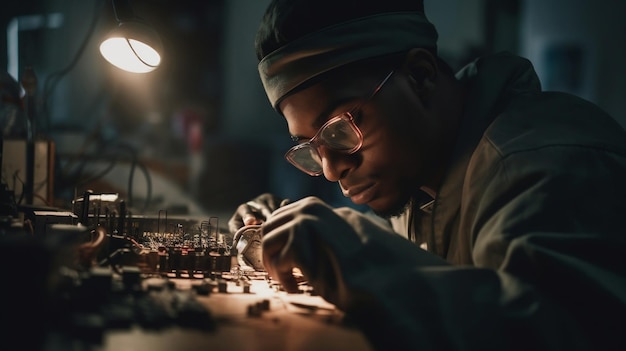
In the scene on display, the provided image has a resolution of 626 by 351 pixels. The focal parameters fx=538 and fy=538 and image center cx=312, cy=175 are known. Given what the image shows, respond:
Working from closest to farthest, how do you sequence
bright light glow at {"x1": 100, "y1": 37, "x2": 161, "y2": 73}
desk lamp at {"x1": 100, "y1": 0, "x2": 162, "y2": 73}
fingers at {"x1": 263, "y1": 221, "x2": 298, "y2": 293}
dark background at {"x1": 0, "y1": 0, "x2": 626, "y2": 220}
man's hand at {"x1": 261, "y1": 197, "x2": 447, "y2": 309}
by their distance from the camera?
man's hand at {"x1": 261, "y1": 197, "x2": 447, "y2": 309} → fingers at {"x1": 263, "y1": 221, "x2": 298, "y2": 293} → desk lamp at {"x1": 100, "y1": 0, "x2": 162, "y2": 73} → bright light glow at {"x1": 100, "y1": 37, "x2": 161, "y2": 73} → dark background at {"x1": 0, "y1": 0, "x2": 626, "y2": 220}

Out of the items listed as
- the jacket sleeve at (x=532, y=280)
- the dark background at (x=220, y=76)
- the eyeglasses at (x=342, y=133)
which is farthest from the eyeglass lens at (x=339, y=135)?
the dark background at (x=220, y=76)

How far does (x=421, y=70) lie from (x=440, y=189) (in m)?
0.38

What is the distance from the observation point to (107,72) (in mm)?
4785

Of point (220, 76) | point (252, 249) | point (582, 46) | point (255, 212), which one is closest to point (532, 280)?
point (252, 249)

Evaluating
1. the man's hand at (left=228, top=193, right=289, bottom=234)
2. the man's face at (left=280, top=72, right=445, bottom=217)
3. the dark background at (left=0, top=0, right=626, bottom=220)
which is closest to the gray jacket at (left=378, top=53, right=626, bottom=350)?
the man's face at (left=280, top=72, right=445, bottom=217)

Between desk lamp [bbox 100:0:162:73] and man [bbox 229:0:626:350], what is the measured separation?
0.56m

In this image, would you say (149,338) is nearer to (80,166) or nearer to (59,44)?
(80,166)

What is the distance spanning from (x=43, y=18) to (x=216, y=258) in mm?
3532

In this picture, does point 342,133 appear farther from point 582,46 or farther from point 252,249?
point 582,46

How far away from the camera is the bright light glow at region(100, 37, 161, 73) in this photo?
2.13 meters

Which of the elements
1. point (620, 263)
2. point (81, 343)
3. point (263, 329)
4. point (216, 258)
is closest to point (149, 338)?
point (81, 343)

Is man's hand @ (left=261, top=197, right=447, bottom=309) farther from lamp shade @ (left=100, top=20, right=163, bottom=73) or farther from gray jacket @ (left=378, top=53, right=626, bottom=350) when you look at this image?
lamp shade @ (left=100, top=20, right=163, bottom=73)

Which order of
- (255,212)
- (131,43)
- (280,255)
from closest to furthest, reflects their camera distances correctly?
(280,255)
(131,43)
(255,212)

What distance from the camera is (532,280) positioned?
1138 mm
